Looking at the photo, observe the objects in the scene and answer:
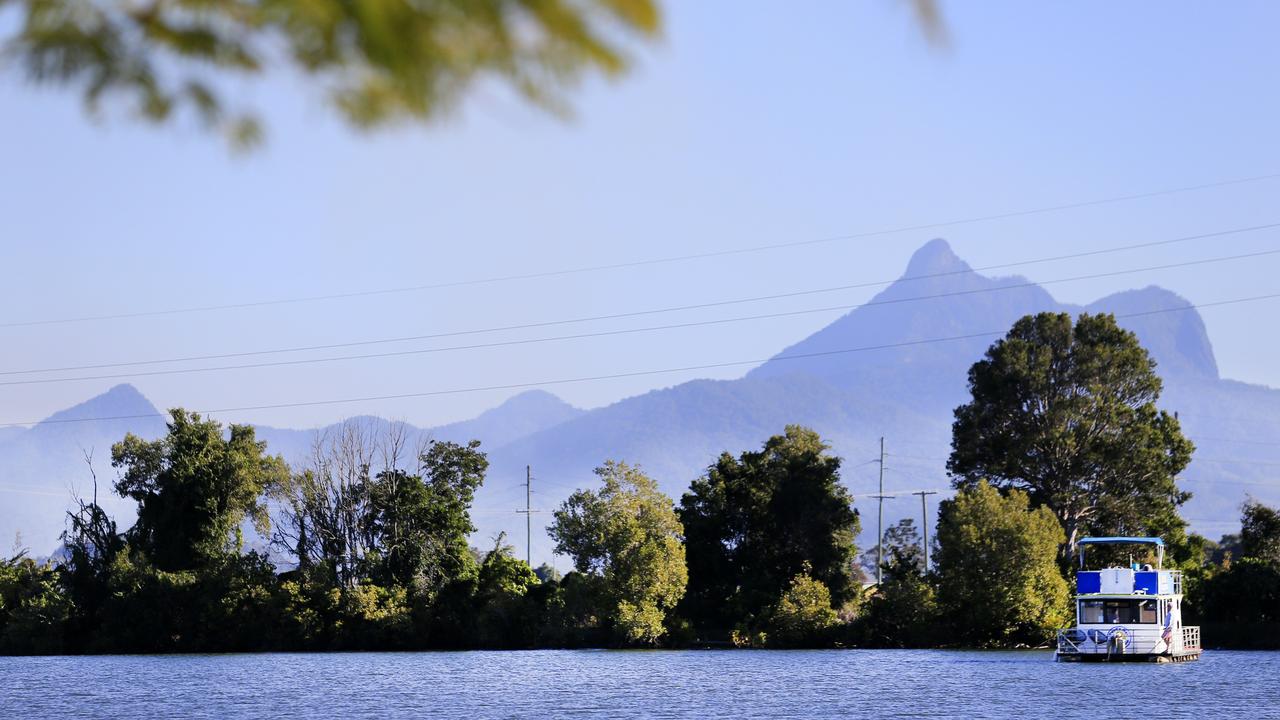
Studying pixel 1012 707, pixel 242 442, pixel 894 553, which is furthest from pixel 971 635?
pixel 242 442

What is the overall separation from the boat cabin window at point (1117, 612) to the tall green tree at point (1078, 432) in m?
11.0

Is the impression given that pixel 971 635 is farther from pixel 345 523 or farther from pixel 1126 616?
pixel 345 523

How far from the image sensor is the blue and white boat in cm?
6353

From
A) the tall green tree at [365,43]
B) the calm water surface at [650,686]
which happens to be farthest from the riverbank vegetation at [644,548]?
the tall green tree at [365,43]

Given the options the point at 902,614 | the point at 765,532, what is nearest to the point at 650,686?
the point at 902,614

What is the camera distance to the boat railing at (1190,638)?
6556cm

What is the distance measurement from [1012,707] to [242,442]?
49.4m

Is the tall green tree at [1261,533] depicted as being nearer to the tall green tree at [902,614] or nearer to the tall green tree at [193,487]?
the tall green tree at [902,614]

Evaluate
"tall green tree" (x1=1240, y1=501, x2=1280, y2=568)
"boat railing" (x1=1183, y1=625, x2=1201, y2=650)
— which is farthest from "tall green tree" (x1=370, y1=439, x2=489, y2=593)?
"tall green tree" (x1=1240, y1=501, x2=1280, y2=568)

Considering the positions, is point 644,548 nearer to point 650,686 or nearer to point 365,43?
point 650,686

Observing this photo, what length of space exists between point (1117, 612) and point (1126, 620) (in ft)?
1.63

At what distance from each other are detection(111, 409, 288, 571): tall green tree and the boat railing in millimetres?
44647

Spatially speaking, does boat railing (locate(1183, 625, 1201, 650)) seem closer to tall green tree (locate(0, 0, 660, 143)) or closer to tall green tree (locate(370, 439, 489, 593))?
tall green tree (locate(370, 439, 489, 593))

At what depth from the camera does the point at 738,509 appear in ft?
266
